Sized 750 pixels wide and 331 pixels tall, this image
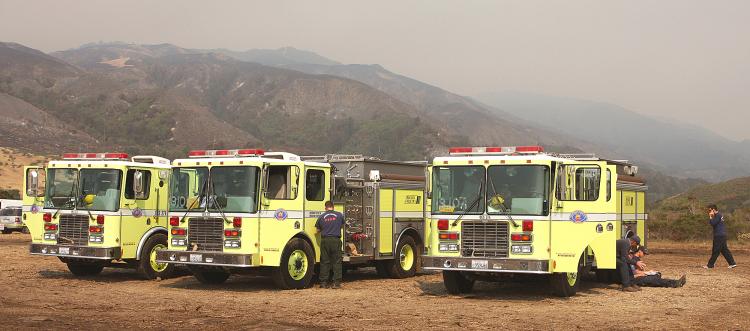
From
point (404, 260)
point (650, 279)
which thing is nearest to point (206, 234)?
point (404, 260)

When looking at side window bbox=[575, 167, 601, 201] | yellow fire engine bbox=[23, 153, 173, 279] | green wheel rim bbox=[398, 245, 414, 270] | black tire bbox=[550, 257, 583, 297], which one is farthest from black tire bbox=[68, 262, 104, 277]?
side window bbox=[575, 167, 601, 201]

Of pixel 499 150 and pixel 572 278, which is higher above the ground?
pixel 499 150

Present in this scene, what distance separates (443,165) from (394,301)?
8.94 feet

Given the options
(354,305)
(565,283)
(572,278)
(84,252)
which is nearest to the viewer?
(354,305)

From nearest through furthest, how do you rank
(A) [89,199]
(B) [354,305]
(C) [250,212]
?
(B) [354,305]
(C) [250,212]
(A) [89,199]

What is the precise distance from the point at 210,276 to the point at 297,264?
2.51 meters

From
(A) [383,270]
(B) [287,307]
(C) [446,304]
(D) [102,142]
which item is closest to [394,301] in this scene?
(C) [446,304]

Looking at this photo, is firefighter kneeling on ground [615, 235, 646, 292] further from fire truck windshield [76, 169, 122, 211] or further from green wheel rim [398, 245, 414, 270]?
fire truck windshield [76, 169, 122, 211]

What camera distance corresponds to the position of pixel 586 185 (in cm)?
1609

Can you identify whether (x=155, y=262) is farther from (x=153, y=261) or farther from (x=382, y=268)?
(x=382, y=268)

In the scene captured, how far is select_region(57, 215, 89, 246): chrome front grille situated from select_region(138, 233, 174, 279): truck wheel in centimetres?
135

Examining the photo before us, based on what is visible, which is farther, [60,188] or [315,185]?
[60,188]

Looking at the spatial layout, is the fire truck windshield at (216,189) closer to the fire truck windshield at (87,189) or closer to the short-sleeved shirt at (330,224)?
the short-sleeved shirt at (330,224)

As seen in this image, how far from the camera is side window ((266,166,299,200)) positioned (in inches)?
677
